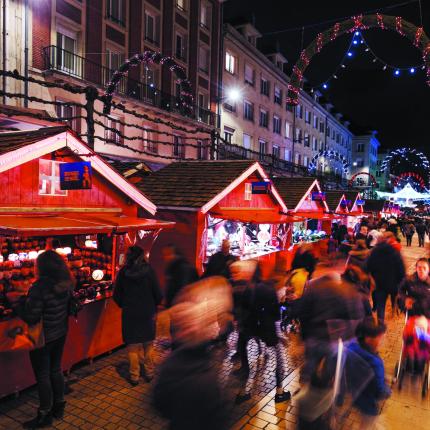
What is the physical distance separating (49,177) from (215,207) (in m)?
4.90

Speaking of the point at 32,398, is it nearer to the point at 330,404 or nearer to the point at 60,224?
the point at 60,224

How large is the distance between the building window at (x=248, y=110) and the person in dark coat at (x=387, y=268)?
2685cm

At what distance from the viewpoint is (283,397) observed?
567 cm

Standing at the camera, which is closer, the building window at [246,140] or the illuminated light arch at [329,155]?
the illuminated light arch at [329,155]

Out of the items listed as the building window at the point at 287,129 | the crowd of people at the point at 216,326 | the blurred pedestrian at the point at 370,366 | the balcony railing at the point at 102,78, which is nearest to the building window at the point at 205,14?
the balcony railing at the point at 102,78

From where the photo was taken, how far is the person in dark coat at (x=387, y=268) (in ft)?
27.3

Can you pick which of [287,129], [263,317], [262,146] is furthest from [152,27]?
[263,317]

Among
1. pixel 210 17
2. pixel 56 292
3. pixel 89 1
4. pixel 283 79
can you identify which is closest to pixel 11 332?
pixel 56 292

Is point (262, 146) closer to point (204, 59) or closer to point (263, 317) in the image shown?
point (204, 59)

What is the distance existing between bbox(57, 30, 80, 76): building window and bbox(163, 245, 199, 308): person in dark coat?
15064 millimetres

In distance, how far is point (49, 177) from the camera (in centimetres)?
763

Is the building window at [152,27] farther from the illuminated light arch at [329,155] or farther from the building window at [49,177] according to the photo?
the building window at [49,177]

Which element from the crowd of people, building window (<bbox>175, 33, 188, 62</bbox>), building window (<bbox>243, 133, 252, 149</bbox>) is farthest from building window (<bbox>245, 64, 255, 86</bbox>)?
the crowd of people

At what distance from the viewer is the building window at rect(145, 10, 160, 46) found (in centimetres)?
2417
